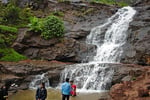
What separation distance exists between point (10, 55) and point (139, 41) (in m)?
13.7

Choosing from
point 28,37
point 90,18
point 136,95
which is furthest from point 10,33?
point 136,95

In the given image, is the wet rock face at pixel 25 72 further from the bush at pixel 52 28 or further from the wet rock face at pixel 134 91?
the wet rock face at pixel 134 91

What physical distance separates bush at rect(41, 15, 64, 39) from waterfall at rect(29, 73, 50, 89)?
797cm

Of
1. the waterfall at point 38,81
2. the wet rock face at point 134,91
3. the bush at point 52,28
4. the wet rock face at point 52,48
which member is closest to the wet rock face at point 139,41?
the wet rock face at point 52,48

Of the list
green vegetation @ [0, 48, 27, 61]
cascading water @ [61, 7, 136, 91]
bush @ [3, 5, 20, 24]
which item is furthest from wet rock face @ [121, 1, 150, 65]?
bush @ [3, 5, 20, 24]

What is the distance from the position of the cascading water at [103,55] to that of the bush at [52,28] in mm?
3473

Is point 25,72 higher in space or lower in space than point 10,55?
lower

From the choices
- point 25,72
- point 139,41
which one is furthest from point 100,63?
point 25,72

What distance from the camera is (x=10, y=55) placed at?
34906 mm

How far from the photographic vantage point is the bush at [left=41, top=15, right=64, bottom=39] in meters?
37.2

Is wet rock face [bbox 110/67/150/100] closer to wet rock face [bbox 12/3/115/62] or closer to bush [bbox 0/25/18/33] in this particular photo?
wet rock face [bbox 12/3/115/62]

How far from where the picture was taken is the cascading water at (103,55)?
28062mm

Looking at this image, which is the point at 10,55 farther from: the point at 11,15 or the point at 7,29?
the point at 11,15

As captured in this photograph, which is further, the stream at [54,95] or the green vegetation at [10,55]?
the green vegetation at [10,55]
